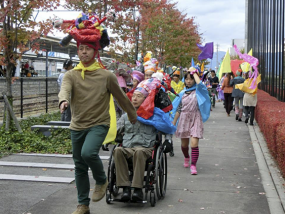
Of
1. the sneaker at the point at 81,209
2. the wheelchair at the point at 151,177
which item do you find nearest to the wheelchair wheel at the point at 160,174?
the wheelchair at the point at 151,177

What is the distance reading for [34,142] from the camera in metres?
9.79

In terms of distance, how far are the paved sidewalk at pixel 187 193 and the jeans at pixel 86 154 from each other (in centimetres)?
48

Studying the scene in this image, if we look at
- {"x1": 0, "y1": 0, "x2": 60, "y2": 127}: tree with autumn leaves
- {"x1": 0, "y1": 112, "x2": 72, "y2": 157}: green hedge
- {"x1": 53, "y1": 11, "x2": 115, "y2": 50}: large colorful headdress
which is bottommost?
{"x1": 0, "y1": 112, "x2": 72, "y2": 157}: green hedge

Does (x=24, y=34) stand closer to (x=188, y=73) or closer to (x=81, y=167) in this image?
(x=188, y=73)

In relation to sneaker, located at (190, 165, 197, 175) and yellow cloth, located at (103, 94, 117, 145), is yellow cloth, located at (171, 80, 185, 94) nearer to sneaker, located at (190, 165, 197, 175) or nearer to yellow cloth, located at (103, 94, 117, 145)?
sneaker, located at (190, 165, 197, 175)

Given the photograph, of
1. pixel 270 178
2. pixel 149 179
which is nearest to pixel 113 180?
pixel 149 179

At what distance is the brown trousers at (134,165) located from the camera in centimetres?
534

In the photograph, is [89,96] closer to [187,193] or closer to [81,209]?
[81,209]

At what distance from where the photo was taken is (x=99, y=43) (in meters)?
5.10

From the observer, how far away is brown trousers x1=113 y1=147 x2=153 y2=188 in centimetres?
534

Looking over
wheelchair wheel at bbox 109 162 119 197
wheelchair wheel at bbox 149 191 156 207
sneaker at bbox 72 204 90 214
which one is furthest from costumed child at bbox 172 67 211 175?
sneaker at bbox 72 204 90 214

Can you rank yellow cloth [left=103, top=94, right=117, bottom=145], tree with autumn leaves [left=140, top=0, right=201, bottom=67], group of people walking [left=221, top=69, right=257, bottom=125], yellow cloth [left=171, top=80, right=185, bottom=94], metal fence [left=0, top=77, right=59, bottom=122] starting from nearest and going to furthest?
yellow cloth [left=103, top=94, right=117, bottom=145] → yellow cloth [left=171, top=80, right=185, bottom=94] → metal fence [left=0, top=77, right=59, bottom=122] → group of people walking [left=221, top=69, right=257, bottom=125] → tree with autumn leaves [left=140, top=0, right=201, bottom=67]

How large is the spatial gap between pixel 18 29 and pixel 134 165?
7291mm

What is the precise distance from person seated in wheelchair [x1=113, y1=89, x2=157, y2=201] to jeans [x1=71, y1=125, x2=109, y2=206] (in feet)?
1.42
